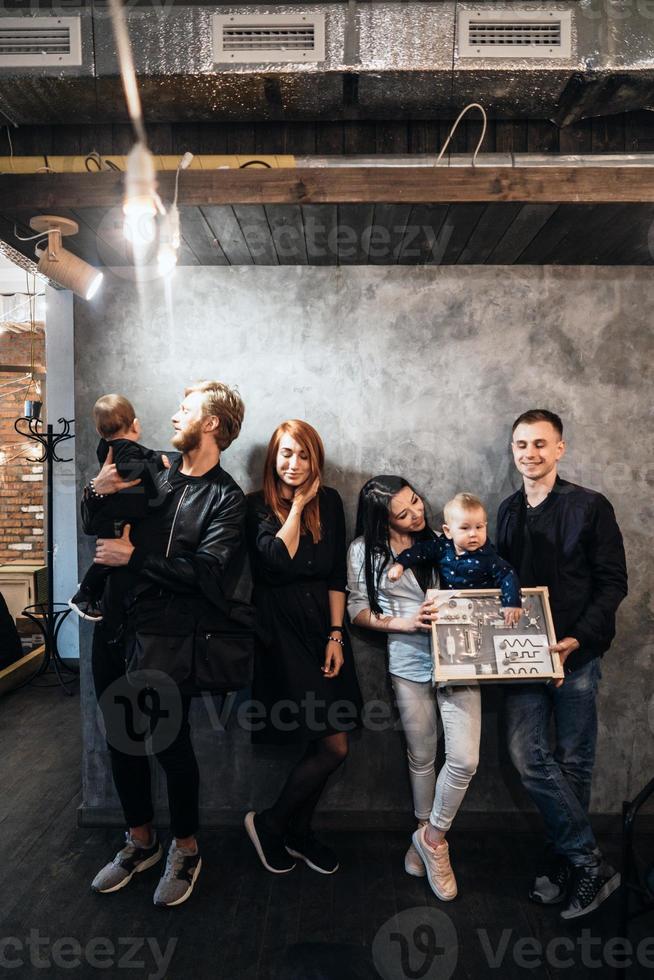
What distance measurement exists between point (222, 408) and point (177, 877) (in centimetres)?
179

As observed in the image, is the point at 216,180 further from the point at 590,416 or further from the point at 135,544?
the point at 590,416

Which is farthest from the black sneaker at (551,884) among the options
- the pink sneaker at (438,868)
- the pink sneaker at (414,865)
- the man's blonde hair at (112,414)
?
the man's blonde hair at (112,414)

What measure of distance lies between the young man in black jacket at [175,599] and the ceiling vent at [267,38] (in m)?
1.43

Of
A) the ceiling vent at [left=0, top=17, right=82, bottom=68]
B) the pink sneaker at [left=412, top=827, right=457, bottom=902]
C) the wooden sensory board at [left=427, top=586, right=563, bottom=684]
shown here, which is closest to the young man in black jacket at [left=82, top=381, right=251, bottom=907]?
the wooden sensory board at [left=427, top=586, right=563, bottom=684]

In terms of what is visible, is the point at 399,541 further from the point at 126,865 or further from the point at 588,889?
→ the point at 126,865

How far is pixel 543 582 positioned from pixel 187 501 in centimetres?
143

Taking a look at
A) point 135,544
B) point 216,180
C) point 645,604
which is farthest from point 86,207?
point 645,604

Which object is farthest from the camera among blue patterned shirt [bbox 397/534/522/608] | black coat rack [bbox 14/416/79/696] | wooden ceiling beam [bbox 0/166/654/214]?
black coat rack [bbox 14/416/79/696]

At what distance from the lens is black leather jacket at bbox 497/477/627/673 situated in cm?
256

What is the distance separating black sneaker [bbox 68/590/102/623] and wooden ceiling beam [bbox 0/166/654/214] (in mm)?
1439

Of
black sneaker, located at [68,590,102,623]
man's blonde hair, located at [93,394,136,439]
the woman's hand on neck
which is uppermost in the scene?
man's blonde hair, located at [93,394,136,439]

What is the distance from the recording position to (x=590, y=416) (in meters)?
3.00

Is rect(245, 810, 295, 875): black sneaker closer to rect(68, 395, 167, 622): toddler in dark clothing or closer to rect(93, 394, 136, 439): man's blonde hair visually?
rect(68, 395, 167, 622): toddler in dark clothing

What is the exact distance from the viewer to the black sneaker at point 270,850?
2.65 meters
